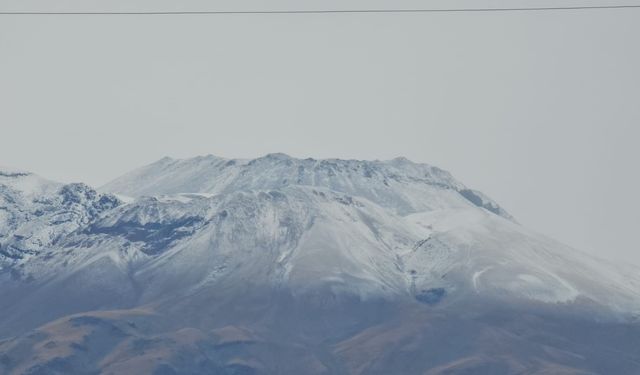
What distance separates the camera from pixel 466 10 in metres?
108

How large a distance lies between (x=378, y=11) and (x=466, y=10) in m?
7.85

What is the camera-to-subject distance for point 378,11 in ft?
362
